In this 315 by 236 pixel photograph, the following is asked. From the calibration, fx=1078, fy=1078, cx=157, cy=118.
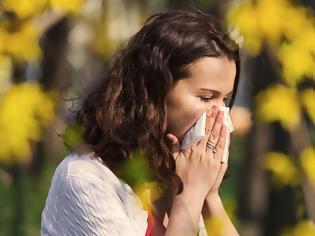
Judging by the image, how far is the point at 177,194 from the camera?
2764 millimetres

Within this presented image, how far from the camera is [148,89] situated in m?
2.80

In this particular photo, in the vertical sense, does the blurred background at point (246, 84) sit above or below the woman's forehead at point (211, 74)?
below

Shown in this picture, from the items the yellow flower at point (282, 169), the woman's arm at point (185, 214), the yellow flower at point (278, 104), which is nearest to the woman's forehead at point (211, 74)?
the woman's arm at point (185, 214)

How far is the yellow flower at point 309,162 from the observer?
10.7 ft

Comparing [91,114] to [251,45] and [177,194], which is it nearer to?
[177,194]

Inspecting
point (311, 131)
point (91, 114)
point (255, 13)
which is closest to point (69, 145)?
point (91, 114)

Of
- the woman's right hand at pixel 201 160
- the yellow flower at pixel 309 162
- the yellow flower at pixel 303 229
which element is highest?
the woman's right hand at pixel 201 160

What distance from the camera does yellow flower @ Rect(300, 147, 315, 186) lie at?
3264 millimetres

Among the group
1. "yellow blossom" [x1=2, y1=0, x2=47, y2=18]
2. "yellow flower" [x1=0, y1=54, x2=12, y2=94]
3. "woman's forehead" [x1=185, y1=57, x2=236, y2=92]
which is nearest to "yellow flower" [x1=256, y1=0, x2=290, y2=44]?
"woman's forehead" [x1=185, y1=57, x2=236, y2=92]

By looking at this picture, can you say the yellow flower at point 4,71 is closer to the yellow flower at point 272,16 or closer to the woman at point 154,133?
the woman at point 154,133

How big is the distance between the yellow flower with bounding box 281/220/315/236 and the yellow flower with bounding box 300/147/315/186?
0.49ft

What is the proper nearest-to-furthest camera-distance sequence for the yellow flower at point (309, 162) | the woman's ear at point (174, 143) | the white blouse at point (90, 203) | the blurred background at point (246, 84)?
the white blouse at point (90, 203) → the woman's ear at point (174, 143) → the blurred background at point (246, 84) → the yellow flower at point (309, 162)

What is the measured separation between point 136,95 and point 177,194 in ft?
0.92

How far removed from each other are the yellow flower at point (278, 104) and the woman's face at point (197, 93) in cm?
40
